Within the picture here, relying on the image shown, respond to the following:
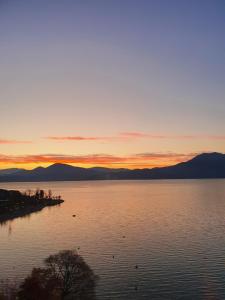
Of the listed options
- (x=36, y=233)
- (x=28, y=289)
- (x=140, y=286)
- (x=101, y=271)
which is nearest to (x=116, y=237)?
(x=36, y=233)

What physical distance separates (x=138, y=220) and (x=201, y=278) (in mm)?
99801

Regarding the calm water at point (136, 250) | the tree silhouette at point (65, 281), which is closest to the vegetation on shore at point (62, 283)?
the tree silhouette at point (65, 281)

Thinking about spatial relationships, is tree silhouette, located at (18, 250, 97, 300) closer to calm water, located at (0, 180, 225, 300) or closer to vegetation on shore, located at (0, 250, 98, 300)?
vegetation on shore, located at (0, 250, 98, 300)

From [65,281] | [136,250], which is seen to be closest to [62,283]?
[65,281]

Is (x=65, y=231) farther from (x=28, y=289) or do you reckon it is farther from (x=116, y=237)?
(x=28, y=289)

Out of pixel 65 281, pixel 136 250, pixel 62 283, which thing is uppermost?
pixel 65 281

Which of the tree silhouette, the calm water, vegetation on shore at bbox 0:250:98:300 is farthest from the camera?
the calm water

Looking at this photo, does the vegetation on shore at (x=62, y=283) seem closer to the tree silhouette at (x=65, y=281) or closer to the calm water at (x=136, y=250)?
the tree silhouette at (x=65, y=281)

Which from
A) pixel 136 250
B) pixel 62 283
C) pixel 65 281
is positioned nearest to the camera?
pixel 65 281

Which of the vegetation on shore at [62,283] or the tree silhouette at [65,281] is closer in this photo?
the vegetation on shore at [62,283]

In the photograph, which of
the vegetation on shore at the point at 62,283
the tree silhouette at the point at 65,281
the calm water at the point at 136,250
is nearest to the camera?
the vegetation on shore at the point at 62,283

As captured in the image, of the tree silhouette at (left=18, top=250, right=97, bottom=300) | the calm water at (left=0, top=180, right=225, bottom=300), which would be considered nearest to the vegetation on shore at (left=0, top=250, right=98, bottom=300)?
the tree silhouette at (left=18, top=250, right=97, bottom=300)

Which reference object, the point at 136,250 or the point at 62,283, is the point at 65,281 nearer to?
the point at 62,283

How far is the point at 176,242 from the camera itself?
120688 mm
